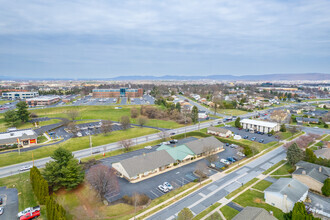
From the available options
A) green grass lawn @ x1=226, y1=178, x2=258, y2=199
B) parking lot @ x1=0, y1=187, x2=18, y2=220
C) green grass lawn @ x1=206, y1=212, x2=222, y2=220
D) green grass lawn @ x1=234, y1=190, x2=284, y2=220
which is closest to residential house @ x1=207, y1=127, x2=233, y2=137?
green grass lawn @ x1=226, y1=178, x2=258, y2=199

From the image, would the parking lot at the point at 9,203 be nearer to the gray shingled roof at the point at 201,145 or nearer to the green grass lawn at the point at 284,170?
the gray shingled roof at the point at 201,145

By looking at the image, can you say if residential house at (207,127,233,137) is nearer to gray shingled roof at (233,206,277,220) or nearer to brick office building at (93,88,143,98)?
gray shingled roof at (233,206,277,220)

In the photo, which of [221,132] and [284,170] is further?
[221,132]

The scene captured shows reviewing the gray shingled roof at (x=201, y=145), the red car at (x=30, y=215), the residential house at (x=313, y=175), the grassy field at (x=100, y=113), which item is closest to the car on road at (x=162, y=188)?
the gray shingled roof at (x=201, y=145)

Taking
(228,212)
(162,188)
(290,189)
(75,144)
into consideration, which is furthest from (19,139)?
(290,189)

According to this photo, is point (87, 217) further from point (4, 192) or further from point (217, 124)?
point (217, 124)

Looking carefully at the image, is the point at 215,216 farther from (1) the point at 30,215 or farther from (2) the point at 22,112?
(2) the point at 22,112
